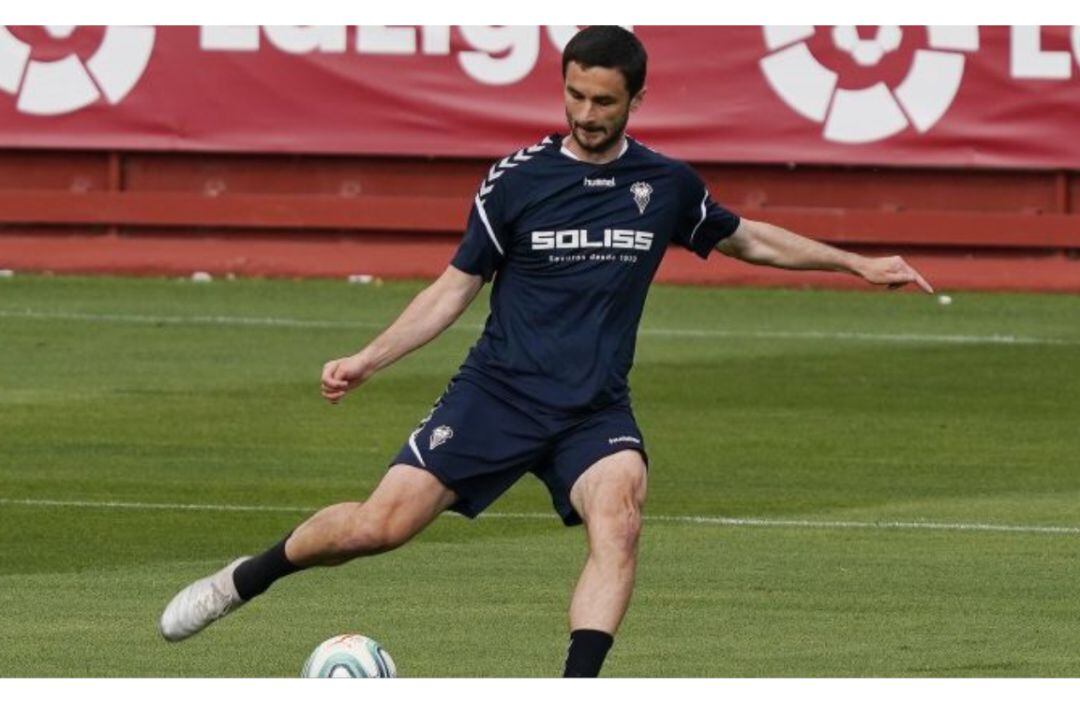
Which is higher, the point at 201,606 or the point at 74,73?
the point at 201,606

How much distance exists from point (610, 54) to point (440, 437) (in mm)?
1309

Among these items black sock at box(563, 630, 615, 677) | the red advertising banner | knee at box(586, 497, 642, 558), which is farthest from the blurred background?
black sock at box(563, 630, 615, 677)

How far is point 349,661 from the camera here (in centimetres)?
909

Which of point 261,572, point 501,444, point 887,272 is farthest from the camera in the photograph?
point 261,572

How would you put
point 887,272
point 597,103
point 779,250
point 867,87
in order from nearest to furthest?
point 597,103
point 887,272
point 779,250
point 867,87

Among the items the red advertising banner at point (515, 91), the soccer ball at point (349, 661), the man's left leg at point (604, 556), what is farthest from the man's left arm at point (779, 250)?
the red advertising banner at point (515, 91)

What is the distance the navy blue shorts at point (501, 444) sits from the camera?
30.2ft

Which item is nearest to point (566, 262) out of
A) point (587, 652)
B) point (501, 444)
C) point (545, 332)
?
point (545, 332)

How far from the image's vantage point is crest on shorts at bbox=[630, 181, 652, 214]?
30.5 ft

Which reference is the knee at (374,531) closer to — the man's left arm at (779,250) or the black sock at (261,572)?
the black sock at (261,572)

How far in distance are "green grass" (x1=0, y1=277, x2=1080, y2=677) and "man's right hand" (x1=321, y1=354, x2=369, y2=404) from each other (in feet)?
4.17

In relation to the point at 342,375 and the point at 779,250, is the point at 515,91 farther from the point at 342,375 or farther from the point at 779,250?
the point at 342,375

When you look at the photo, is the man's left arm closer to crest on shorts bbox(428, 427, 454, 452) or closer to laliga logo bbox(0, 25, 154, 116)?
crest on shorts bbox(428, 427, 454, 452)

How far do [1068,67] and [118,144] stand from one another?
862 centimetres
